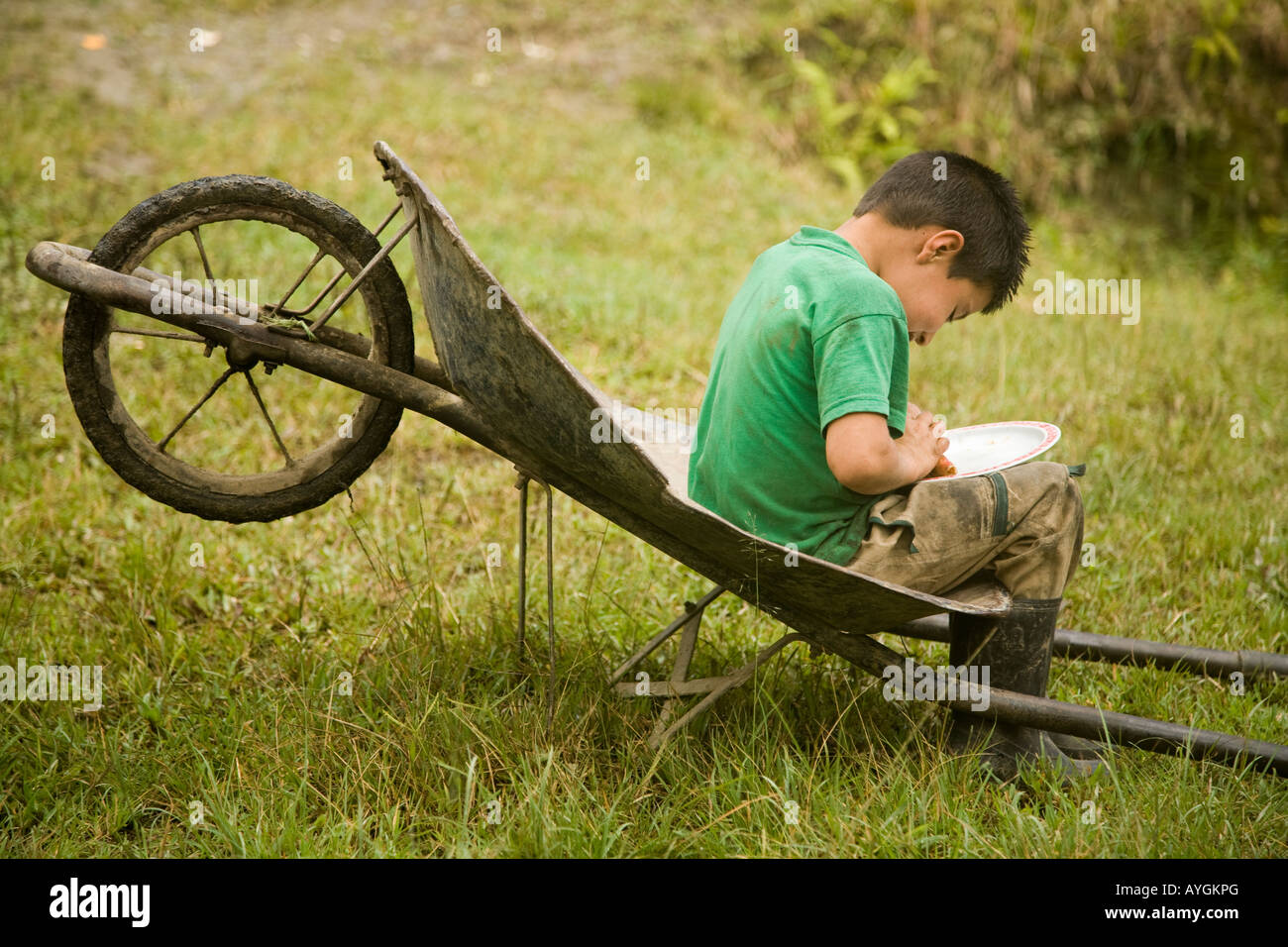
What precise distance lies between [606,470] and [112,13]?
28.6ft

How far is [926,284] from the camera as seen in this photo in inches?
95.8

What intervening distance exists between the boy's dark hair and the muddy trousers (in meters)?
0.48

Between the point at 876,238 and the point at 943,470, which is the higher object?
the point at 876,238

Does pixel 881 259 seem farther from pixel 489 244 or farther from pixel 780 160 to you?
pixel 780 160

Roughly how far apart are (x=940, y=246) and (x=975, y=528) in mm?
652

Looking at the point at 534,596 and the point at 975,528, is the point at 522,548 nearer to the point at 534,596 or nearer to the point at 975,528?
the point at 534,596

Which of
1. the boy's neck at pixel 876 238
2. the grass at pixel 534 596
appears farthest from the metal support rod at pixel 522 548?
the boy's neck at pixel 876 238

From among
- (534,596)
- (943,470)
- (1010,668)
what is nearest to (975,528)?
(943,470)

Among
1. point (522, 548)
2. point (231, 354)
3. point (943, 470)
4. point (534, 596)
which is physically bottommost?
point (534, 596)

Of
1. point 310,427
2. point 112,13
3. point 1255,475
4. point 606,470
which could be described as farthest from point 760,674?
point 112,13

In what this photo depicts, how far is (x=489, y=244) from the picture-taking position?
6117 mm

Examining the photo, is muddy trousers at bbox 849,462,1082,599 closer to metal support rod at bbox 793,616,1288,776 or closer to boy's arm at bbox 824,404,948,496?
boy's arm at bbox 824,404,948,496

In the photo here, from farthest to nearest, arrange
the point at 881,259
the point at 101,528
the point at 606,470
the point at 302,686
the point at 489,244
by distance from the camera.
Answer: the point at 489,244, the point at 101,528, the point at 302,686, the point at 881,259, the point at 606,470

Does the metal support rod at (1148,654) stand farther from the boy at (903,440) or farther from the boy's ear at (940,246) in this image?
the boy's ear at (940,246)
